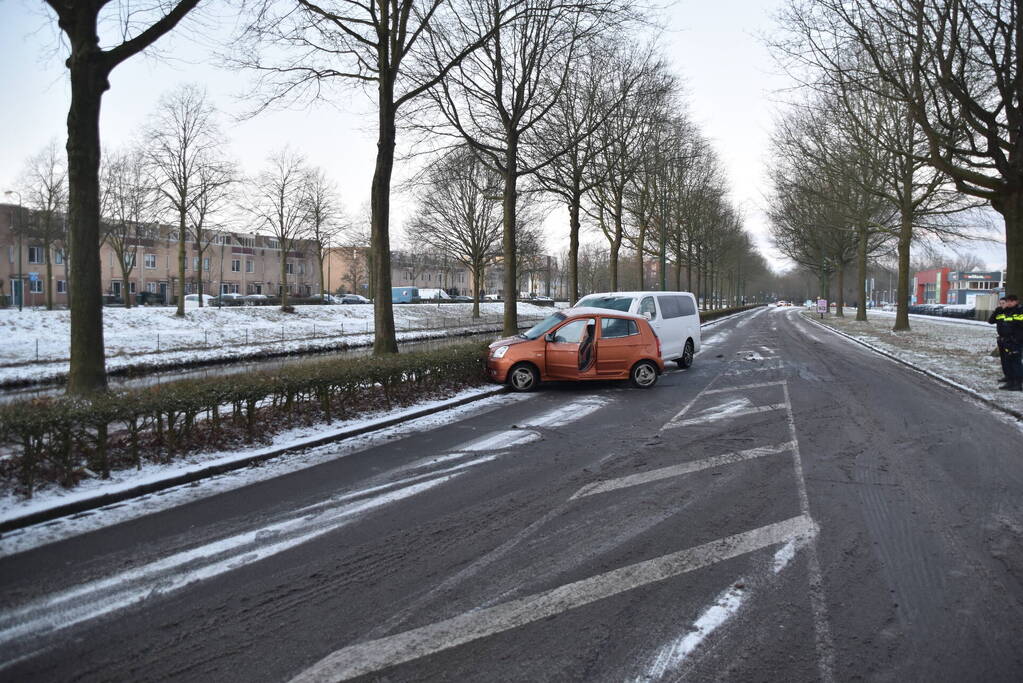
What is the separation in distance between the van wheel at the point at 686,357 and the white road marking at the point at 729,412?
19.1ft

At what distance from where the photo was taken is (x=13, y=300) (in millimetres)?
50312

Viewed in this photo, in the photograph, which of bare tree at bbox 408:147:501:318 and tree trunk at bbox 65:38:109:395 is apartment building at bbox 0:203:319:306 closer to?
bare tree at bbox 408:147:501:318

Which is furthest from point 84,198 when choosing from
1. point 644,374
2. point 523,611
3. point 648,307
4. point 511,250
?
point 648,307

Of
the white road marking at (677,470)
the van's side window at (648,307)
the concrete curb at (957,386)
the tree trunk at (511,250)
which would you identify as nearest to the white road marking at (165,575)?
the white road marking at (677,470)

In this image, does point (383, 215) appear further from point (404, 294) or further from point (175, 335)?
point (404, 294)

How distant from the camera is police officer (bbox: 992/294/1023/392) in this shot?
37.8ft

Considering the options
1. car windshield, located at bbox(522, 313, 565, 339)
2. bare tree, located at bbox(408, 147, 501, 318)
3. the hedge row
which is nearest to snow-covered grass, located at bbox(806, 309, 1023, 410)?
car windshield, located at bbox(522, 313, 565, 339)

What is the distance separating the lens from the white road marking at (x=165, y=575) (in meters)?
3.62

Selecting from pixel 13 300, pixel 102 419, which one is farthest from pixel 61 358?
pixel 13 300

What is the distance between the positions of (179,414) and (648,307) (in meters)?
11.5

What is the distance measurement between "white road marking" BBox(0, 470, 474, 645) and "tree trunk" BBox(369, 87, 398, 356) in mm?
8020

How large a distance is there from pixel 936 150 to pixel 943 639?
16620 mm

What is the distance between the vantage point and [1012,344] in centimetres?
1152

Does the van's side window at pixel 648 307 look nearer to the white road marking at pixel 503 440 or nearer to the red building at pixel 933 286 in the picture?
the white road marking at pixel 503 440
